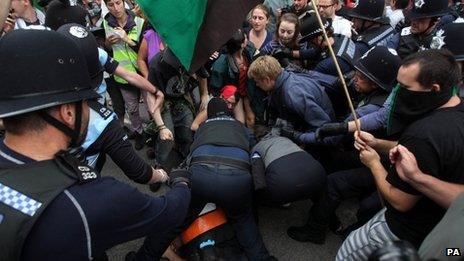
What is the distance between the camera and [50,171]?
63.2 inches

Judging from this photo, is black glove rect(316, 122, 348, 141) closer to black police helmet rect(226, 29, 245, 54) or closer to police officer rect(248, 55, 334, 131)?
police officer rect(248, 55, 334, 131)

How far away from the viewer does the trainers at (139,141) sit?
17.9 ft

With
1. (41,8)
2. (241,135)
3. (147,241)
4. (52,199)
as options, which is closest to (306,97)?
(241,135)

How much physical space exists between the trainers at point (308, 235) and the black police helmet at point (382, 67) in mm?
1446

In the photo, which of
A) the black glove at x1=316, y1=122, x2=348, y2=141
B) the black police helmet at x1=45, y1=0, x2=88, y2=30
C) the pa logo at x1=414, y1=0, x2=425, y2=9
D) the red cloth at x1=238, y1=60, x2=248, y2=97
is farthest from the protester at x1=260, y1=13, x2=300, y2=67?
the black police helmet at x1=45, y1=0, x2=88, y2=30

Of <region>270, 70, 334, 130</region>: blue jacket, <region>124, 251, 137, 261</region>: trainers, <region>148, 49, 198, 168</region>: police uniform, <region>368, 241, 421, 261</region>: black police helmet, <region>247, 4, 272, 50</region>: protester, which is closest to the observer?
<region>368, 241, 421, 261</region>: black police helmet

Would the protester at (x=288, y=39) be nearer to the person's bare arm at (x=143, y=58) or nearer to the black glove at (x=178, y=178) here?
the person's bare arm at (x=143, y=58)

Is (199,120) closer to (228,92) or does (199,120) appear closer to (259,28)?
(228,92)

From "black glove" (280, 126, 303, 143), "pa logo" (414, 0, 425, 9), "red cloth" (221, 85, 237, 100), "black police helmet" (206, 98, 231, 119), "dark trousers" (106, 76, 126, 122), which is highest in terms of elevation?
"pa logo" (414, 0, 425, 9)

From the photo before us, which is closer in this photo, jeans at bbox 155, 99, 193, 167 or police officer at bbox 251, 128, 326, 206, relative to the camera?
police officer at bbox 251, 128, 326, 206

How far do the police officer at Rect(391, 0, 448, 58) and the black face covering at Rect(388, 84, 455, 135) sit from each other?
2057 millimetres

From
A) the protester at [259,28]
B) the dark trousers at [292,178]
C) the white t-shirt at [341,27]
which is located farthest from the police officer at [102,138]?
the white t-shirt at [341,27]

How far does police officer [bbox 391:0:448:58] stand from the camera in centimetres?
420

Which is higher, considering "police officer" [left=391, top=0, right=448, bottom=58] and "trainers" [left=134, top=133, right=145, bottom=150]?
"police officer" [left=391, top=0, right=448, bottom=58]
